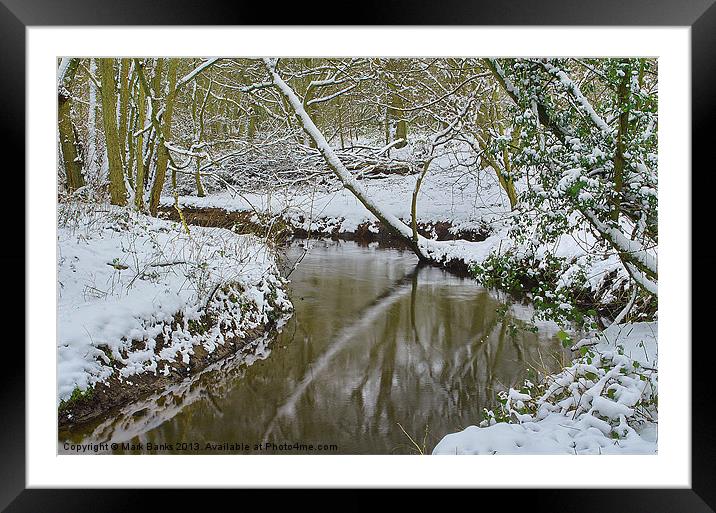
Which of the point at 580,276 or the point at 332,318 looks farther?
the point at 332,318

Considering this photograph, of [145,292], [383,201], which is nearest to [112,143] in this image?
[145,292]

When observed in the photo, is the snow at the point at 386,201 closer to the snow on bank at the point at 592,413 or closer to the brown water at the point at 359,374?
the brown water at the point at 359,374

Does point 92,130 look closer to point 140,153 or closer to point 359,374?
point 140,153

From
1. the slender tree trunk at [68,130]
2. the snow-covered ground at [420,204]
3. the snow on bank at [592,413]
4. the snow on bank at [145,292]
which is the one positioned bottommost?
the snow on bank at [592,413]

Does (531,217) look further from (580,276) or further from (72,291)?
(72,291)

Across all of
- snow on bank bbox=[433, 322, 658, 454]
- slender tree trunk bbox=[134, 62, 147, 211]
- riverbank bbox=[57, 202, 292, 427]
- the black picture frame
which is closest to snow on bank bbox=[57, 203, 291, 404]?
riverbank bbox=[57, 202, 292, 427]

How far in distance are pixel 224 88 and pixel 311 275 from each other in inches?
75.4

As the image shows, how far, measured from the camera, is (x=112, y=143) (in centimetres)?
472

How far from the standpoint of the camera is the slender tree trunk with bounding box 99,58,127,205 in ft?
13.7

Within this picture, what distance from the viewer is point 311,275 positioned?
5.23 metres

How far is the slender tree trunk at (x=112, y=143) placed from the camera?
165 inches
